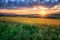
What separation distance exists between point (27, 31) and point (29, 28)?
0.04 metres

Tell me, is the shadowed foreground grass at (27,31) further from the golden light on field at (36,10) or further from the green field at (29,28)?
the golden light on field at (36,10)

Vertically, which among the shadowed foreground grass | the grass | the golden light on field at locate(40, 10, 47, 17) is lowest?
the shadowed foreground grass

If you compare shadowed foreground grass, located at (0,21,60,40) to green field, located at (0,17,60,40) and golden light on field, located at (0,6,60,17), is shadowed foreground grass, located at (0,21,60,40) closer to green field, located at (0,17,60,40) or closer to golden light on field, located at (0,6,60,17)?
green field, located at (0,17,60,40)

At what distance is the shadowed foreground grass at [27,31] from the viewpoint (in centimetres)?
164

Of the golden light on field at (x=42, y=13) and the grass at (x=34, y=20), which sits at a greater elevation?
the golden light on field at (x=42, y=13)

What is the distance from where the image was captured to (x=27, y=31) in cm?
169

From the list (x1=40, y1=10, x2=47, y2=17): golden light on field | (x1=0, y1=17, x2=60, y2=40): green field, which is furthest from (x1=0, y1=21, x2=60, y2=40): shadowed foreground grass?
(x1=40, y1=10, x2=47, y2=17): golden light on field

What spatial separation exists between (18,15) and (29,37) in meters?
0.26

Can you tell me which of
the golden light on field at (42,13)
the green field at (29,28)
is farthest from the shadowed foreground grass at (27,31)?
the golden light on field at (42,13)

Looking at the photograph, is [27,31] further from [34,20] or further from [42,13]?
[42,13]

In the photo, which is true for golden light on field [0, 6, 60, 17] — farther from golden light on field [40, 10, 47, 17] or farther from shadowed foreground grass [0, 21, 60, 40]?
shadowed foreground grass [0, 21, 60, 40]

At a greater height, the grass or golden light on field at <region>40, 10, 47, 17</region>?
golden light on field at <region>40, 10, 47, 17</region>

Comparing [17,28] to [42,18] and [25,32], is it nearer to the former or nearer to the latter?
[25,32]

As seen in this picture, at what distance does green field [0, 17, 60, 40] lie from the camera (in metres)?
1.65
